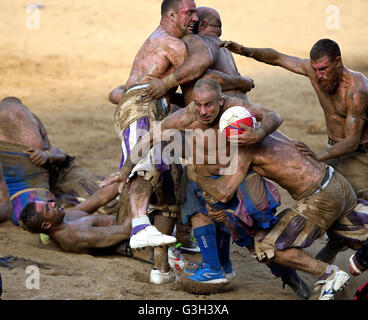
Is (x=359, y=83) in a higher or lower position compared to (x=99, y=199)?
higher

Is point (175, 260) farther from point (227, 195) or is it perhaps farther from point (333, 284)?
point (333, 284)

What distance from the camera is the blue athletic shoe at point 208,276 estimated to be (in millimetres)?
5191

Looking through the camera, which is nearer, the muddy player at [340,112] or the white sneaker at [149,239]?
the white sneaker at [149,239]

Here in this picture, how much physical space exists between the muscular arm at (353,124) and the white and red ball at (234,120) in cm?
94

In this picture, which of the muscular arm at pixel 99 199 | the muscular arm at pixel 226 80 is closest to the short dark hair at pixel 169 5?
the muscular arm at pixel 226 80

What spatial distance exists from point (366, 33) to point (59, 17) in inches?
265

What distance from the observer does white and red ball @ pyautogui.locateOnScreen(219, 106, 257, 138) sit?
476 centimetres

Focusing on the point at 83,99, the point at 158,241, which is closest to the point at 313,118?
the point at 83,99

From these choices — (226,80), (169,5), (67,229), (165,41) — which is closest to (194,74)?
(226,80)

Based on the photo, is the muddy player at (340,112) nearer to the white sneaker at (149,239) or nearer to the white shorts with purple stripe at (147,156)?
the white shorts with purple stripe at (147,156)

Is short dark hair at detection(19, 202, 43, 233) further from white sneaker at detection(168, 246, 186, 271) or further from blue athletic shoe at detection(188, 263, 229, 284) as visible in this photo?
blue athletic shoe at detection(188, 263, 229, 284)

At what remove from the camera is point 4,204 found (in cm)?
654

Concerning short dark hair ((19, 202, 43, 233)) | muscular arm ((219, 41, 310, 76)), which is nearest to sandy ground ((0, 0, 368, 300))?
short dark hair ((19, 202, 43, 233))

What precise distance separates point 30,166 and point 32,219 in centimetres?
127
